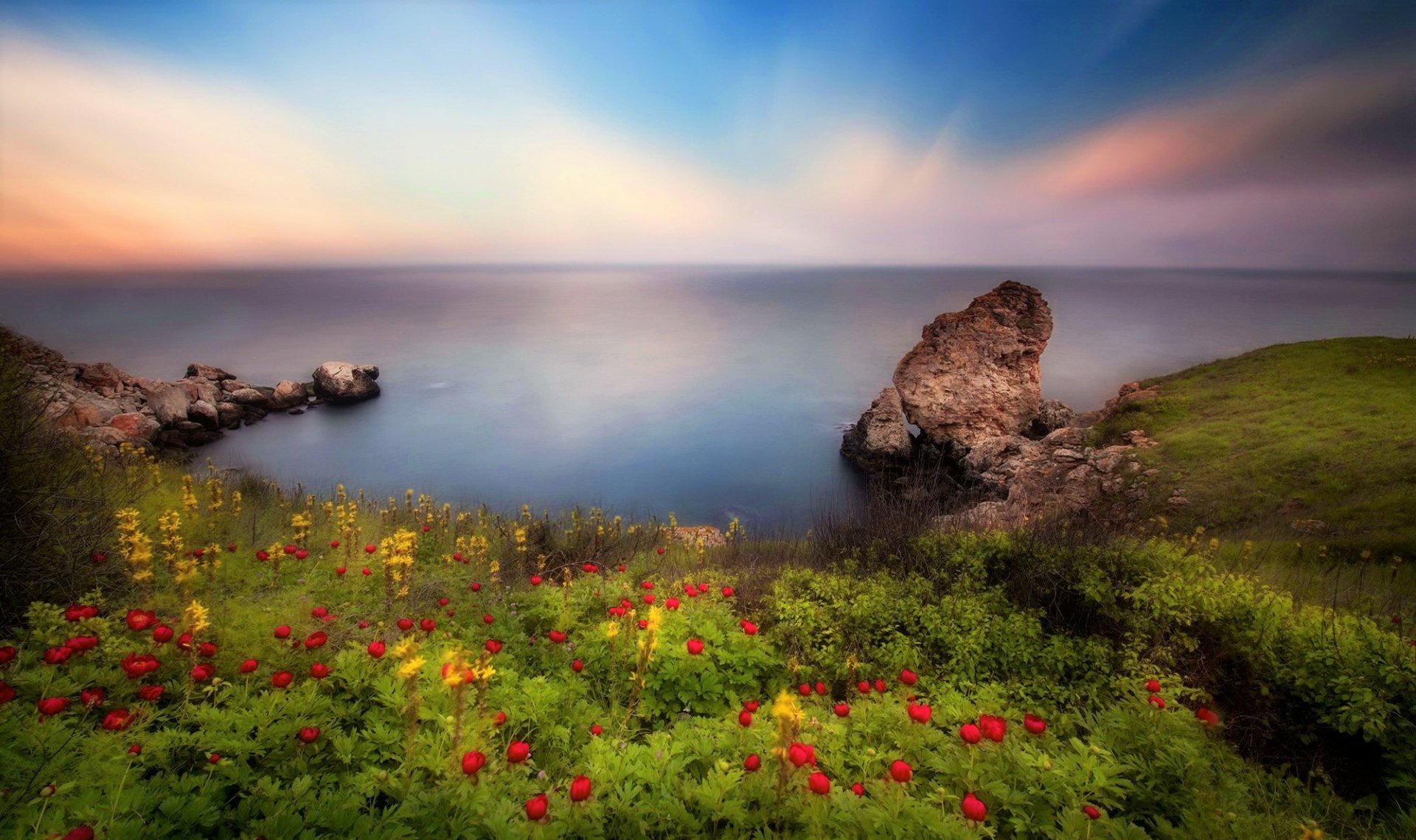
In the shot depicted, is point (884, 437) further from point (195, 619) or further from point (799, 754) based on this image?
point (195, 619)

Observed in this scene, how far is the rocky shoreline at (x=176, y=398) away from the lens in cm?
1488

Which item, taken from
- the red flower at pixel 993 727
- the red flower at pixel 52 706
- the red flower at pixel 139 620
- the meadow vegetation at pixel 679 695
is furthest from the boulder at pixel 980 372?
the red flower at pixel 52 706

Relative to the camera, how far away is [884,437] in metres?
20.9

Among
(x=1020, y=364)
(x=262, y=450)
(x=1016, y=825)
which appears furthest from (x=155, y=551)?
(x=1020, y=364)

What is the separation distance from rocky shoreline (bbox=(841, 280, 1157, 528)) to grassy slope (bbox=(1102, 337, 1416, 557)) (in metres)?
1.38

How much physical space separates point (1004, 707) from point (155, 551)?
723 centimetres

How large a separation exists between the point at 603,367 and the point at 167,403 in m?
24.0

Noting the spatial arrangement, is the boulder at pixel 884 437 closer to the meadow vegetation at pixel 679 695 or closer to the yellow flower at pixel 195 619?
the meadow vegetation at pixel 679 695

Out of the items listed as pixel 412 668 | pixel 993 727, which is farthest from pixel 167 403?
pixel 993 727

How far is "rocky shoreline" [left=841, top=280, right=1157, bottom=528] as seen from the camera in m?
16.2

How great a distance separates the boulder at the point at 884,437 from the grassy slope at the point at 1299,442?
6.16m

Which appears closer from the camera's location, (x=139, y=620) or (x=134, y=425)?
(x=139, y=620)

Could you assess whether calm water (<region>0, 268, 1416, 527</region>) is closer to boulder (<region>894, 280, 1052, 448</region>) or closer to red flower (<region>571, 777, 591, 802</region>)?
boulder (<region>894, 280, 1052, 448</region>)

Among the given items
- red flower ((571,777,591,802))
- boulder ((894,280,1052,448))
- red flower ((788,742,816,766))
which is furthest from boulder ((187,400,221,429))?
red flower ((788,742,816,766))
